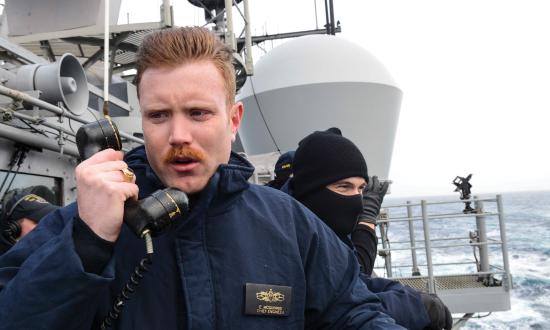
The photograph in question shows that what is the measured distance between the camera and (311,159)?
2.52m

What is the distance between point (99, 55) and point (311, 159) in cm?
791

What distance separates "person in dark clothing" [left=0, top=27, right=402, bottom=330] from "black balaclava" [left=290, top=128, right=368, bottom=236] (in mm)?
1108

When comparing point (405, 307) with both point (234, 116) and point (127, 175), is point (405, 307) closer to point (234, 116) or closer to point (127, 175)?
point (234, 116)

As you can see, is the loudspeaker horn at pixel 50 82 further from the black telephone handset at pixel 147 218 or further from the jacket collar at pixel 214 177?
the black telephone handset at pixel 147 218

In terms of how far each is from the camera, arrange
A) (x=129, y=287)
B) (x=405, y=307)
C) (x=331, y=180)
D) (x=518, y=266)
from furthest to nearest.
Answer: (x=518, y=266), (x=331, y=180), (x=405, y=307), (x=129, y=287)

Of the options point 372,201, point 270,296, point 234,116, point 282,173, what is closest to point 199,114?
point 234,116

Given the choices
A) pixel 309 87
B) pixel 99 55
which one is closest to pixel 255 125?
pixel 309 87

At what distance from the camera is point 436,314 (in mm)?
1842

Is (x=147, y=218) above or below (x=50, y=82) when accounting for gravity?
below

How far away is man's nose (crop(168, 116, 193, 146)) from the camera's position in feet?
3.60

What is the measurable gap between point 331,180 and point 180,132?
1.48 metres

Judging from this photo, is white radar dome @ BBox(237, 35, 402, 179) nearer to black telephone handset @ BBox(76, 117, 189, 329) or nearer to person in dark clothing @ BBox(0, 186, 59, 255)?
person in dark clothing @ BBox(0, 186, 59, 255)

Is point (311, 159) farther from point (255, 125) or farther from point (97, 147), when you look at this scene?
point (255, 125)

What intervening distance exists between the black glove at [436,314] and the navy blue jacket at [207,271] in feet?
1.95
